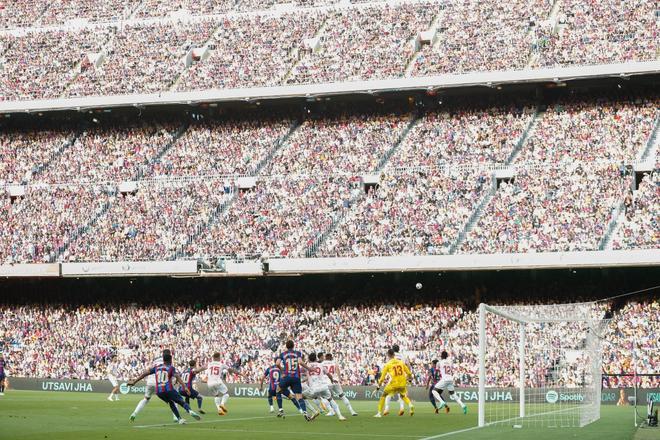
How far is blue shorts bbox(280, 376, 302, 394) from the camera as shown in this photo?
2978 cm

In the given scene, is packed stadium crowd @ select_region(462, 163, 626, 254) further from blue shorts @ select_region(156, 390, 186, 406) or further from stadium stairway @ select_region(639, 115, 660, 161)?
blue shorts @ select_region(156, 390, 186, 406)

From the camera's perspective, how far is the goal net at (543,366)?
30.4m

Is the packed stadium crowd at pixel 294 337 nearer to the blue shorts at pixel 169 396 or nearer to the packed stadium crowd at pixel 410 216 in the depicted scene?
the packed stadium crowd at pixel 410 216

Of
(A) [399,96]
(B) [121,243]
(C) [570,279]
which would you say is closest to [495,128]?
(A) [399,96]

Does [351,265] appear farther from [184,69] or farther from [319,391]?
[319,391]

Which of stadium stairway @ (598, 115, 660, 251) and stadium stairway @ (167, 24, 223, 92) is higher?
stadium stairway @ (167, 24, 223, 92)

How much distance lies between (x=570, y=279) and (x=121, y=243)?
918 inches

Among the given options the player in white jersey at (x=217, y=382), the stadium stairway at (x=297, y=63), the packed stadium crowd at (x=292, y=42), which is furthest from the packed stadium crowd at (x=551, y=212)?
the player in white jersey at (x=217, y=382)

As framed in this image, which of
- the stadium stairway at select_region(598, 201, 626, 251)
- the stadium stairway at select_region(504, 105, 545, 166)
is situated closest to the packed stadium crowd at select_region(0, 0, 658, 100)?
the stadium stairway at select_region(504, 105, 545, 166)

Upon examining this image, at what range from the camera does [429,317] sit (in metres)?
53.0

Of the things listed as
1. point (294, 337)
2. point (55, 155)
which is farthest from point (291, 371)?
point (55, 155)

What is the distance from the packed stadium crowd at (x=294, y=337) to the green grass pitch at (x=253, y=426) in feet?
29.4

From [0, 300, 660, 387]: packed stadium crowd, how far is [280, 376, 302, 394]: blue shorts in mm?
15535

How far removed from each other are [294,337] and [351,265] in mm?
4407
